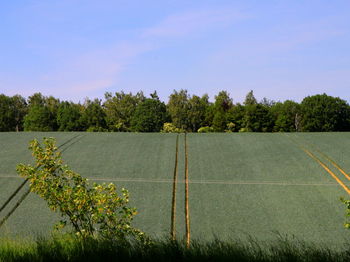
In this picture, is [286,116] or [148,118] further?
[286,116]

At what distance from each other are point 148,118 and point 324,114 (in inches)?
1146

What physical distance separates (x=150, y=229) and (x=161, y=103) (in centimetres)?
6322

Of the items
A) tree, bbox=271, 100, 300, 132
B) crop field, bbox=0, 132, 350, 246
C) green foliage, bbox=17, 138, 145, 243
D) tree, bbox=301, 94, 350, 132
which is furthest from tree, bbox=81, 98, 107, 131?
green foliage, bbox=17, 138, 145, 243

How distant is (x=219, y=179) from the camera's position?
1956 cm

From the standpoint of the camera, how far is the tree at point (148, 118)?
7031cm

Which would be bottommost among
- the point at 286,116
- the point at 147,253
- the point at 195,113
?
the point at 147,253

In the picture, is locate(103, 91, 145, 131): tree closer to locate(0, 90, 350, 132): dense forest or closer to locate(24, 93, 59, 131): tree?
locate(0, 90, 350, 132): dense forest

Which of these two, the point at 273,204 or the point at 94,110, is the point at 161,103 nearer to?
the point at 94,110

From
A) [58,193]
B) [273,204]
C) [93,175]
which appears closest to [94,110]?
[93,175]

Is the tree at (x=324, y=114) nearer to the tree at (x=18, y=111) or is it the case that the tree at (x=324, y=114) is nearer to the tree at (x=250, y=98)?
the tree at (x=250, y=98)

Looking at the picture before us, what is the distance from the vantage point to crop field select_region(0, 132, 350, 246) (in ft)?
50.3

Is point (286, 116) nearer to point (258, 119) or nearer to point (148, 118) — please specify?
point (258, 119)

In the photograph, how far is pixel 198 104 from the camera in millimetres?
90750

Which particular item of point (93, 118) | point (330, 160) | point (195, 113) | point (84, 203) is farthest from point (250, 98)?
point (84, 203)
